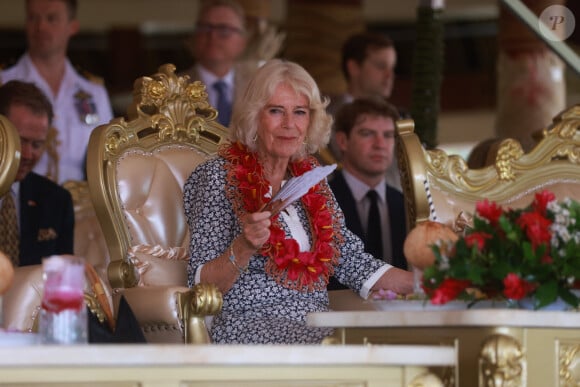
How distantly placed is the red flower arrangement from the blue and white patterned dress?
771 mm

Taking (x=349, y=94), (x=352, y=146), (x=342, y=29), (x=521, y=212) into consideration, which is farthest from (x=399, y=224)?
(x=342, y=29)

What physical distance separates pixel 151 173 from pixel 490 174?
1163 mm

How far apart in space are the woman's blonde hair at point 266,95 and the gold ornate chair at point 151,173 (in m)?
0.37

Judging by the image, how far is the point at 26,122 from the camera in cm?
482

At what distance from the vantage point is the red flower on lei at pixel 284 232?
12.2 feet

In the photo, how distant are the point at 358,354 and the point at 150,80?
2.01 metres

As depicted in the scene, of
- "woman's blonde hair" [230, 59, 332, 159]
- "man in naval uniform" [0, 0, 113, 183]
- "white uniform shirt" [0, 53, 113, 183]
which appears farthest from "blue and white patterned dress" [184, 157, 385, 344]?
"man in naval uniform" [0, 0, 113, 183]

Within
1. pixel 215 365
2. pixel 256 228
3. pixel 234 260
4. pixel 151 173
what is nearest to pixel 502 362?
pixel 215 365

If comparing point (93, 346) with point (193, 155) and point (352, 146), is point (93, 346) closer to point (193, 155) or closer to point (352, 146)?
point (193, 155)

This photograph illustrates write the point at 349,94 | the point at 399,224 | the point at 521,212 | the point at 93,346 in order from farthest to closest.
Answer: the point at 349,94 → the point at 399,224 → the point at 521,212 → the point at 93,346

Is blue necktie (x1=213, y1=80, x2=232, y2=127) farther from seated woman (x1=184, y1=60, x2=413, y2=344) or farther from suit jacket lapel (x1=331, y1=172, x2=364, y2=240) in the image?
seated woman (x1=184, y1=60, x2=413, y2=344)

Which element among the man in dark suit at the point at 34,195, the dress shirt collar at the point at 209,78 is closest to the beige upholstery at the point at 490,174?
the man in dark suit at the point at 34,195

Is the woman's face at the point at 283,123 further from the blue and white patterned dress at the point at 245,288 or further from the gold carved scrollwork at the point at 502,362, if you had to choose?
the gold carved scrollwork at the point at 502,362

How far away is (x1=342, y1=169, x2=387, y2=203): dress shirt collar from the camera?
5.48 meters
